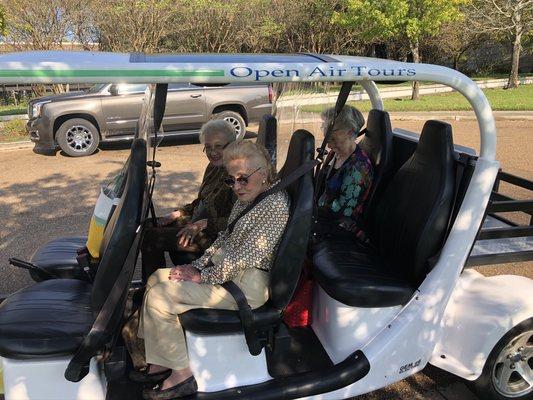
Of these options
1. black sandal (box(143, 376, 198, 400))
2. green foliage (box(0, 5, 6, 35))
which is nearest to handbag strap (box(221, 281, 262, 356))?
black sandal (box(143, 376, 198, 400))

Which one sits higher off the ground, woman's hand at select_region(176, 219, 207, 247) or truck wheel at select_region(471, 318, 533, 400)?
woman's hand at select_region(176, 219, 207, 247)

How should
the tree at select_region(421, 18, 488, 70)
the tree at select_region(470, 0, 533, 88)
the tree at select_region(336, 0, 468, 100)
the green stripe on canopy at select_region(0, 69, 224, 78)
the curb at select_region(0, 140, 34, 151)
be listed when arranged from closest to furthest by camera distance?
the green stripe on canopy at select_region(0, 69, 224, 78), the curb at select_region(0, 140, 34, 151), the tree at select_region(336, 0, 468, 100), the tree at select_region(470, 0, 533, 88), the tree at select_region(421, 18, 488, 70)

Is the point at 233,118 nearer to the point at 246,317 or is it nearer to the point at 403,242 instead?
the point at 403,242

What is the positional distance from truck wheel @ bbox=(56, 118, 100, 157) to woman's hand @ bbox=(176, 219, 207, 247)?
21.4ft

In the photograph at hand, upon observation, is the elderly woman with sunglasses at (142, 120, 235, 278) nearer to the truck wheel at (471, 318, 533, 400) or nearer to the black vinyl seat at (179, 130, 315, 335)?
the black vinyl seat at (179, 130, 315, 335)

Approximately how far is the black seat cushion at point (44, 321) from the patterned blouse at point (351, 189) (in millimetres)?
1557

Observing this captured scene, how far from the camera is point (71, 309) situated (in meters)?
2.18

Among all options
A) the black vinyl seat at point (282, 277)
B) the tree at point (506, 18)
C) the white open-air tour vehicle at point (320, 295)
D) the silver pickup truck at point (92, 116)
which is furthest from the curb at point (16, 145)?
the tree at point (506, 18)

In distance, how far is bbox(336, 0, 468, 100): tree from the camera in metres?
17.3

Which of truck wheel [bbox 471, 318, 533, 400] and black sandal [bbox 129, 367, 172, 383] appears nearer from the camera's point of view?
black sandal [bbox 129, 367, 172, 383]

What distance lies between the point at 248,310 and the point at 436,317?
0.98m

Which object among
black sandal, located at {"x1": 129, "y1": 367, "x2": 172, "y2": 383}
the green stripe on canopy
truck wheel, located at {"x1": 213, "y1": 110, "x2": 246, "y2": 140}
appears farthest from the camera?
truck wheel, located at {"x1": 213, "y1": 110, "x2": 246, "y2": 140}

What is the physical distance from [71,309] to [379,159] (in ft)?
6.82

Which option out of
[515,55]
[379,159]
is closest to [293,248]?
[379,159]
